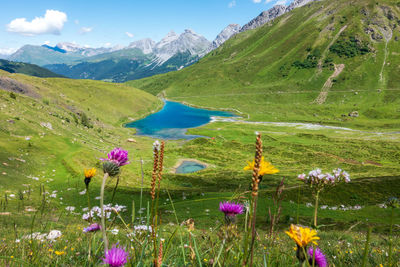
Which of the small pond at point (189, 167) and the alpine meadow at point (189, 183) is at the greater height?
the alpine meadow at point (189, 183)

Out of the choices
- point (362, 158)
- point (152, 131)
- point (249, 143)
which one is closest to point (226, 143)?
point (249, 143)

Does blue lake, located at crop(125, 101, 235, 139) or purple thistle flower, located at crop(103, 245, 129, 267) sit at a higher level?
purple thistle flower, located at crop(103, 245, 129, 267)

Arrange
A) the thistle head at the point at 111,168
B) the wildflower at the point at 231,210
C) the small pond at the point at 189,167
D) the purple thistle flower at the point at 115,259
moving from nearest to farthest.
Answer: the purple thistle flower at the point at 115,259 < the thistle head at the point at 111,168 < the wildflower at the point at 231,210 < the small pond at the point at 189,167

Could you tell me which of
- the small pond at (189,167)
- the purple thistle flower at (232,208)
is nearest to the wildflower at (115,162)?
the purple thistle flower at (232,208)

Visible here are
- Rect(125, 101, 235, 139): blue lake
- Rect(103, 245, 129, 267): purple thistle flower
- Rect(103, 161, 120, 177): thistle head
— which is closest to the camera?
Rect(103, 245, 129, 267): purple thistle flower

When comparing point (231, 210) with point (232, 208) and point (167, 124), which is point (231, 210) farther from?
point (167, 124)

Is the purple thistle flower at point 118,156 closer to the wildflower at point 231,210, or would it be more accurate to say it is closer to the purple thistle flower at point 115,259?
the purple thistle flower at point 115,259

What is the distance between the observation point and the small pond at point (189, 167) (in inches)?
2589

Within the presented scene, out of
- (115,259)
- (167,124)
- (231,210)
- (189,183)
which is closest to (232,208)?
(231,210)

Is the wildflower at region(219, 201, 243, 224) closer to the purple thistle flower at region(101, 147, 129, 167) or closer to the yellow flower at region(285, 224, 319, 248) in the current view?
the yellow flower at region(285, 224, 319, 248)

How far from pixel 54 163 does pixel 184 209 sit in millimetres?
22366

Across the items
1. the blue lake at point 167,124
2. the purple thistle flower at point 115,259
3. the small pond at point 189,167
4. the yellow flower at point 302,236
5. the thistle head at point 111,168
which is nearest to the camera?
the yellow flower at point 302,236

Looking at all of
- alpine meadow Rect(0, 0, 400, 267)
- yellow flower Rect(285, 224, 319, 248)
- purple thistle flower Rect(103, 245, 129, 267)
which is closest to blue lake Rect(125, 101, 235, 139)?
alpine meadow Rect(0, 0, 400, 267)

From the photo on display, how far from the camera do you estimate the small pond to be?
65.8 meters
